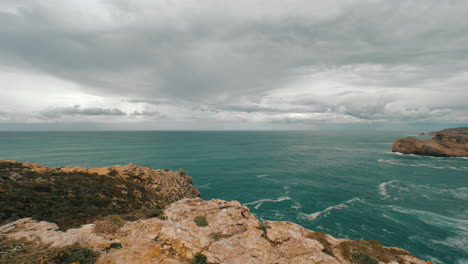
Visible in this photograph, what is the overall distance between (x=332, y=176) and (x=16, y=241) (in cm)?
8066

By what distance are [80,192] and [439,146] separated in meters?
178

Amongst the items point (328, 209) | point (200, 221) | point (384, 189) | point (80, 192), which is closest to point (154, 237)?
point (200, 221)

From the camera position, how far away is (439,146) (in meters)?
112

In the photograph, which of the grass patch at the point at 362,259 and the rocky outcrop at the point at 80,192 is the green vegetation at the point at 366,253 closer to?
the grass patch at the point at 362,259

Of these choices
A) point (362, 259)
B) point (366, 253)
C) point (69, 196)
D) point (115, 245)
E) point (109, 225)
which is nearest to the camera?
point (362, 259)

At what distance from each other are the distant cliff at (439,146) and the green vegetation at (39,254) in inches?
6530

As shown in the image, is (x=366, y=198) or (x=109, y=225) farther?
(x=366, y=198)

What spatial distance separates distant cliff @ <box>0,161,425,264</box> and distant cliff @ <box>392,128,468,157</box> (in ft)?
468

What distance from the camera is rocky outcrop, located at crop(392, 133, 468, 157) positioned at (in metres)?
109

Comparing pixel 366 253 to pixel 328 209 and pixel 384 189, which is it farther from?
pixel 384 189

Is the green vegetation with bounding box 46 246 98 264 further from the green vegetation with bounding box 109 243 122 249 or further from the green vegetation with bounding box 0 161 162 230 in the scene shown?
the green vegetation with bounding box 0 161 162 230

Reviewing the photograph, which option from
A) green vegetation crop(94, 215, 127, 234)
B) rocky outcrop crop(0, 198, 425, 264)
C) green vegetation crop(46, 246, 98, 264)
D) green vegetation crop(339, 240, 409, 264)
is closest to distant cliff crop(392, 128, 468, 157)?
green vegetation crop(339, 240, 409, 264)

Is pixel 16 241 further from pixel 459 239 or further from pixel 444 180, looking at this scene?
pixel 444 180

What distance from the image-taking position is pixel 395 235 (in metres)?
33.2
